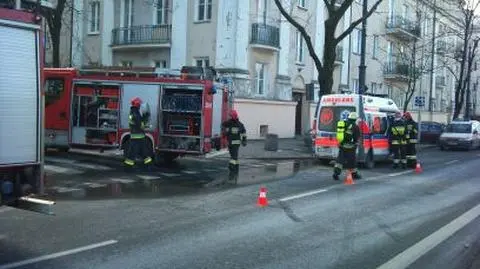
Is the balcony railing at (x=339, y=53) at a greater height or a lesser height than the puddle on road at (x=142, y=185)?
greater

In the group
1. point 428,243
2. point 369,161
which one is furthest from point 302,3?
point 428,243

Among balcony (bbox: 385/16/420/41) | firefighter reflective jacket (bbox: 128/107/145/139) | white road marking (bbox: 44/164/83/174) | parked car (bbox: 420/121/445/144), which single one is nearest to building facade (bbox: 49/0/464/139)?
parked car (bbox: 420/121/445/144)

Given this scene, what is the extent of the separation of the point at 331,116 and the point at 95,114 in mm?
7283

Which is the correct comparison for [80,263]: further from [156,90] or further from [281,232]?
[156,90]

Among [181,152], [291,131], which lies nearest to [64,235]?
[181,152]

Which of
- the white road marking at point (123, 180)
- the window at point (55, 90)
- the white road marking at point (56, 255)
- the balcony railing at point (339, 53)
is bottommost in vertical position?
the white road marking at point (123, 180)

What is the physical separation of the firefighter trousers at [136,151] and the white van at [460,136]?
77.1ft

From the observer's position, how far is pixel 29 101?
23.8 ft

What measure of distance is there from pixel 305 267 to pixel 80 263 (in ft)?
7.97

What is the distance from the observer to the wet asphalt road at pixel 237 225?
748cm

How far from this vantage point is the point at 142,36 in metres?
34.1

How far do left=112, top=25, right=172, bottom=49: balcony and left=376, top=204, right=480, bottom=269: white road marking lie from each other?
78.6ft

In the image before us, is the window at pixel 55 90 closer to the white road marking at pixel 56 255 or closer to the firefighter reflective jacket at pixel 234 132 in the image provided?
the firefighter reflective jacket at pixel 234 132

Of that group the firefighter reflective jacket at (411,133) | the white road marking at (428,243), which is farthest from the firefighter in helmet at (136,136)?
the firefighter reflective jacket at (411,133)
